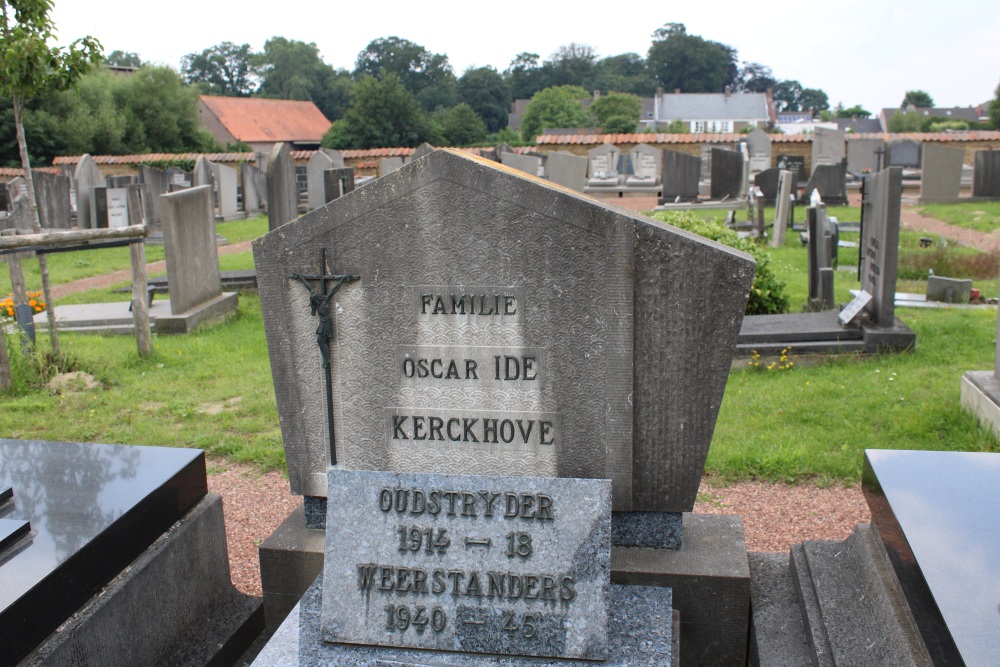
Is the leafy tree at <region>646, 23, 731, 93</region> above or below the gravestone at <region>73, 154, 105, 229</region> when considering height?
above

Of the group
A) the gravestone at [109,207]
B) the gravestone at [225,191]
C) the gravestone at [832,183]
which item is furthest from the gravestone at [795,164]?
the gravestone at [109,207]

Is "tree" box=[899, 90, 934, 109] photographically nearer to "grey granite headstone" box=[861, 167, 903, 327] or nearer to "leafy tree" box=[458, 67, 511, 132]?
"leafy tree" box=[458, 67, 511, 132]

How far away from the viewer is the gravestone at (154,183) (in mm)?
19250

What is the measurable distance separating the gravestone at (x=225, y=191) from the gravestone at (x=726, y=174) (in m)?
12.1

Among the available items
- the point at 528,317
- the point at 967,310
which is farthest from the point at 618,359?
the point at 967,310

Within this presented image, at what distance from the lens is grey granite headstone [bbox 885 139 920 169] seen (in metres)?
26.7

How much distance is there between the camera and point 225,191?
2211cm

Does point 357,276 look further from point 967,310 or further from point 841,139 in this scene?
point 841,139

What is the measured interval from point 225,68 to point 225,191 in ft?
218

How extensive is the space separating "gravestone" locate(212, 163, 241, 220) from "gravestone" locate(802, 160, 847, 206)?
14.1 m

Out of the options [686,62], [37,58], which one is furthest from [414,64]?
[37,58]

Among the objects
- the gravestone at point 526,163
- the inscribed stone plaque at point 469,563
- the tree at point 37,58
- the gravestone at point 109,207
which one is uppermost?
the tree at point 37,58

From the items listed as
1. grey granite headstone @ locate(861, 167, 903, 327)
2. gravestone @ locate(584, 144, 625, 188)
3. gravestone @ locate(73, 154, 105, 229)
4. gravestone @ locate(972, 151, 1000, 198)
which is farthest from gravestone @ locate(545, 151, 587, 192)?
grey granite headstone @ locate(861, 167, 903, 327)

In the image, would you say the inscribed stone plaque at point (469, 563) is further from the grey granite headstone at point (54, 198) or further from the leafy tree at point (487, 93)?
the leafy tree at point (487, 93)
